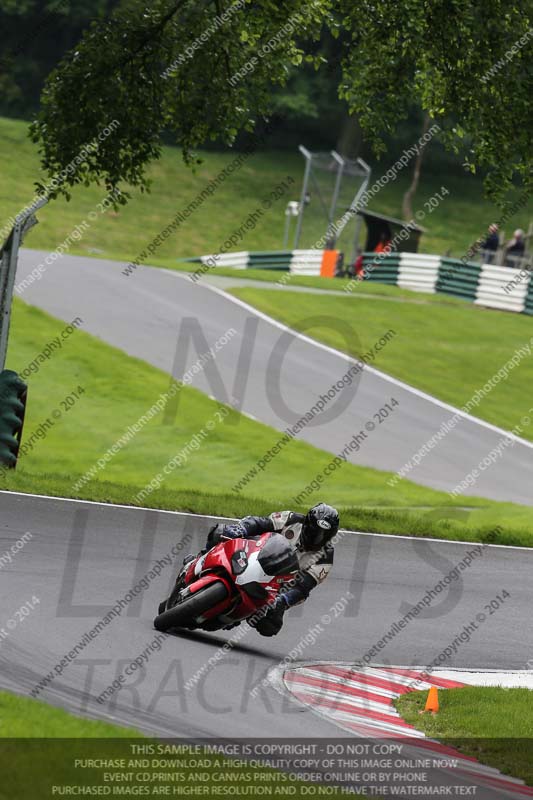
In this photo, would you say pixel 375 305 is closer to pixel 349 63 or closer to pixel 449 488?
pixel 449 488

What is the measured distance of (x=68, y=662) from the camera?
8.75 metres

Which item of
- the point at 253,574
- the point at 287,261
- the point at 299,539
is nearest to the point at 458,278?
the point at 287,261

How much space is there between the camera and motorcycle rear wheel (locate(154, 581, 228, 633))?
9.70 metres

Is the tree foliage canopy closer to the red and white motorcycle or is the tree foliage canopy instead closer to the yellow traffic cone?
the red and white motorcycle

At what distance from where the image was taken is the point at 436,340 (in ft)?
101

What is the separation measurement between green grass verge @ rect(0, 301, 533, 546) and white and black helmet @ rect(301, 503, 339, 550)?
20.0 ft

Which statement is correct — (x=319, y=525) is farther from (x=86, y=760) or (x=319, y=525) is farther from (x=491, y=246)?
(x=491, y=246)

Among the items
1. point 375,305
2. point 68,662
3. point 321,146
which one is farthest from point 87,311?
point 321,146

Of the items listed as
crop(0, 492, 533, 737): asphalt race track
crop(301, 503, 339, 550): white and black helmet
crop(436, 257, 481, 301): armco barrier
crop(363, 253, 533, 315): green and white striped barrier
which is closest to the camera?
crop(0, 492, 533, 737): asphalt race track

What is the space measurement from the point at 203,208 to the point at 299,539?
50647 millimetres

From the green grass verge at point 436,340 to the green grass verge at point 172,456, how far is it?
5.29 metres

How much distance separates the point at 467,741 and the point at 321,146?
213 feet

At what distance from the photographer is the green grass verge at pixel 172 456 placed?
55.4 ft

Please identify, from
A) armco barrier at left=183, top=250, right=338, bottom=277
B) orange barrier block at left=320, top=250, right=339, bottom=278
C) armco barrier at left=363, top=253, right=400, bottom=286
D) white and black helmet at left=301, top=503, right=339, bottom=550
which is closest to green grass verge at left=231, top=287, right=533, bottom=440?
armco barrier at left=363, top=253, right=400, bottom=286
